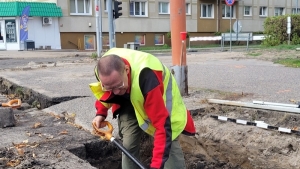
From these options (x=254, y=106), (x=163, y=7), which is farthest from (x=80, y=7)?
(x=254, y=106)

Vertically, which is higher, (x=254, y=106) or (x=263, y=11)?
(x=263, y=11)

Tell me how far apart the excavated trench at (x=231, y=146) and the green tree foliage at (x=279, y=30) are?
1514 centimetres

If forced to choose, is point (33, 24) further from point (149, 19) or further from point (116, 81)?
point (116, 81)

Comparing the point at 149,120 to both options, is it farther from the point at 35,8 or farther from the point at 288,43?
the point at 35,8

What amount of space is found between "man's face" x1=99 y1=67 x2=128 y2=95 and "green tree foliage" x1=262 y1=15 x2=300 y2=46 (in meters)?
17.7

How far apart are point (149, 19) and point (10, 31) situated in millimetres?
10451

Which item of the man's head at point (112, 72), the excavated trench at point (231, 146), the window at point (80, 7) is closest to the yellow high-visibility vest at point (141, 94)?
the man's head at point (112, 72)

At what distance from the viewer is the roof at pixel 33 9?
25812 mm

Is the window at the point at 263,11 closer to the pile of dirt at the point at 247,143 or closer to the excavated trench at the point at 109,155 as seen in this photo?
the pile of dirt at the point at 247,143

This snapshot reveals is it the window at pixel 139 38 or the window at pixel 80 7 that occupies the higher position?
the window at pixel 80 7

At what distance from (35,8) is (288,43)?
16.6 m

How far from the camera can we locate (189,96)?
6566 millimetres

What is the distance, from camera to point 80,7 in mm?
28125

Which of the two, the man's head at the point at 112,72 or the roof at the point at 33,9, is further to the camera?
the roof at the point at 33,9
